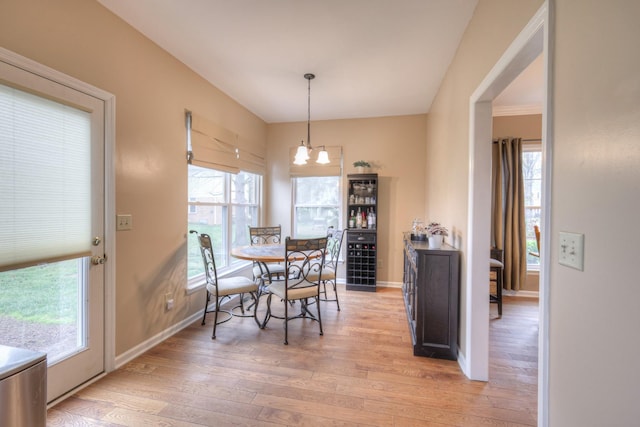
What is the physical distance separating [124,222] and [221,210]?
1572 millimetres

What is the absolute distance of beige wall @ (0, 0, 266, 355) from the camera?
5.73 feet

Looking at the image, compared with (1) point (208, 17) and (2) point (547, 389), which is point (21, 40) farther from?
(2) point (547, 389)

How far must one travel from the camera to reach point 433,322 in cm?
238

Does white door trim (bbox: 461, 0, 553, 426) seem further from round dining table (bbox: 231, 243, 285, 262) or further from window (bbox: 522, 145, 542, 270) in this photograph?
window (bbox: 522, 145, 542, 270)

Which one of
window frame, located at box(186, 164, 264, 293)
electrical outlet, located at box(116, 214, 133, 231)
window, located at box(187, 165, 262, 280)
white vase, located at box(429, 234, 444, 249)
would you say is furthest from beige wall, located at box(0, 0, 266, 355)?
white vase, located at box(429, 234, 444, 249)

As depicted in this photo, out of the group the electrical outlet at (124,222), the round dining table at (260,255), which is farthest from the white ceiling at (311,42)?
the round dining table at (260,255)

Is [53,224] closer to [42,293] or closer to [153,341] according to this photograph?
[42,293]

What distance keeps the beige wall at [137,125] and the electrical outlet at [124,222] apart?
5 centimetres

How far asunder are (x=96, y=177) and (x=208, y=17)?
1.54 meters

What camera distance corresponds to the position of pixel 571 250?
0.98 m

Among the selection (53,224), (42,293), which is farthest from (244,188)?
(42,293)

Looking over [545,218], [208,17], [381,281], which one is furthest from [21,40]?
[381,281]

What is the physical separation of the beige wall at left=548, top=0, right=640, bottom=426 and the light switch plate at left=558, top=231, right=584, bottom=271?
20 millimetres

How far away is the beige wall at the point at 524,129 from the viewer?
156 inches
